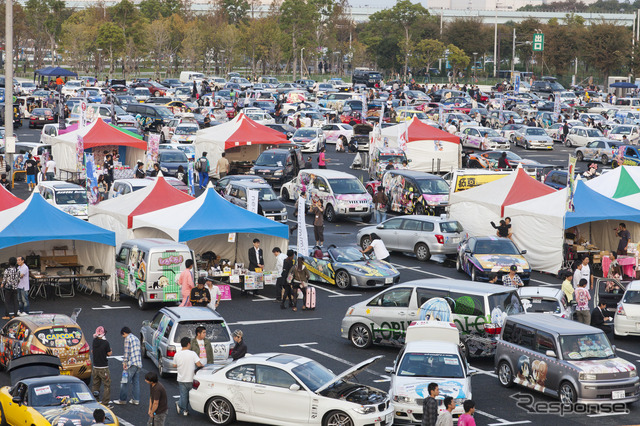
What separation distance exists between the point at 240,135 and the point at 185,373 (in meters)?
30.6

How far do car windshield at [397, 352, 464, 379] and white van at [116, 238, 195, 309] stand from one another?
28.5ft

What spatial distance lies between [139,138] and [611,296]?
2647 centimetres

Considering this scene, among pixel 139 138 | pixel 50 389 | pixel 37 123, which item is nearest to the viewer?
pixel 50 389

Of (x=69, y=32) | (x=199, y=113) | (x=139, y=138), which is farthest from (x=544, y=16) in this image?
(x=139, y=138)

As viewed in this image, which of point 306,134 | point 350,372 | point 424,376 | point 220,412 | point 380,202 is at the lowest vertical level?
point 220,412

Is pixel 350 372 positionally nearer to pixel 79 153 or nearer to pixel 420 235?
pixel 420 235

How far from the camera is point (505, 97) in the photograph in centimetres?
8600

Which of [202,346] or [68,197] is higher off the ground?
[68,197]

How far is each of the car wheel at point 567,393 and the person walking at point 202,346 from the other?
6260 mm

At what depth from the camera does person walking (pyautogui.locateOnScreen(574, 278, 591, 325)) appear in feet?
73.5

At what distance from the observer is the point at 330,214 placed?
36438 millimetres

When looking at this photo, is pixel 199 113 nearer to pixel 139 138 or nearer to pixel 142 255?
pixel 139 138

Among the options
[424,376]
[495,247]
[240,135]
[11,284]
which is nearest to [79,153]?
[240,135]

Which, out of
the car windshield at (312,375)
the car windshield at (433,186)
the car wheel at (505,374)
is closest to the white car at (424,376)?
the car windshield at (312,375)
